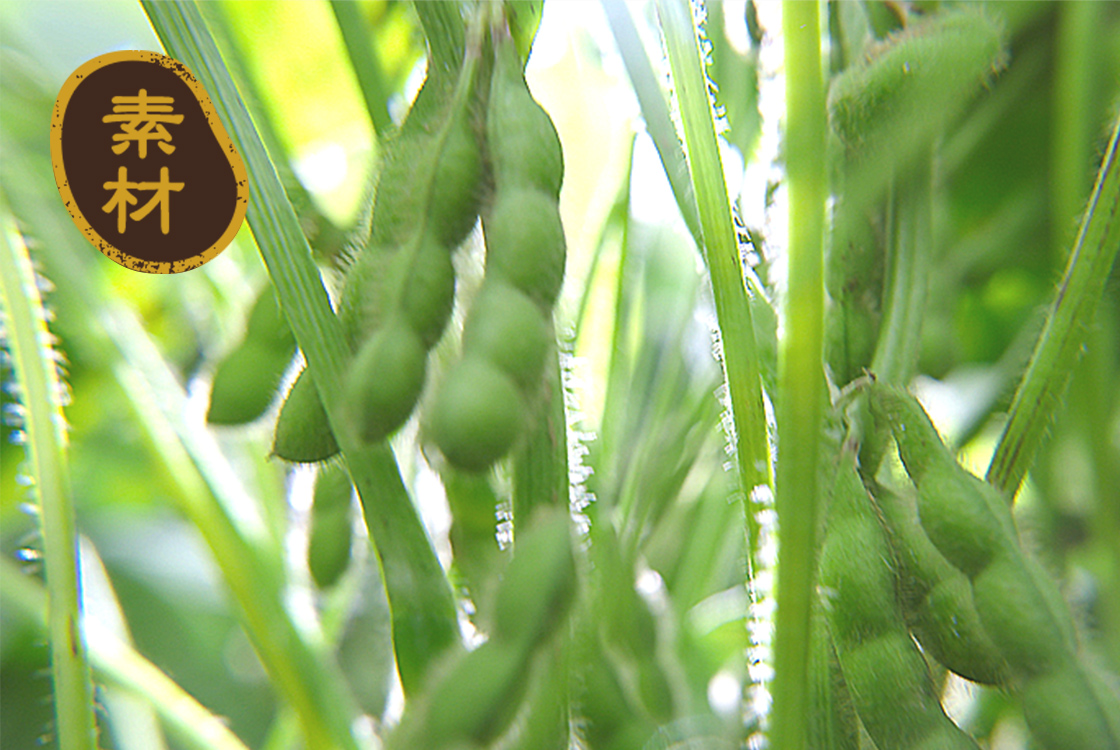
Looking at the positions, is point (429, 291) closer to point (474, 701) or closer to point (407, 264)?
point (407, 264)

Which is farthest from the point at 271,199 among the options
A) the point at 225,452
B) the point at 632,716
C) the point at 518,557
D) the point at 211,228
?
the point at 225,452

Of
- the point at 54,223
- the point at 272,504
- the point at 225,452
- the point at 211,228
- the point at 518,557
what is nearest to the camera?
the point at 518,557

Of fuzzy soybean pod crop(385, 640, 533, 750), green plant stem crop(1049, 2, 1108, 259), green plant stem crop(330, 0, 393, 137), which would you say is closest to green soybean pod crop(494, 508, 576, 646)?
fuzzy soybean pod crop(385, 640, 533, 750)

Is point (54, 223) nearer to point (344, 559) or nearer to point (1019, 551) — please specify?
point (344, 559)

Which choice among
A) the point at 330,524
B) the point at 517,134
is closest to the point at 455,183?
the point at 517,134

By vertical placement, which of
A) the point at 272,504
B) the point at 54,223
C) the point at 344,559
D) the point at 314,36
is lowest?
the point at 344,559

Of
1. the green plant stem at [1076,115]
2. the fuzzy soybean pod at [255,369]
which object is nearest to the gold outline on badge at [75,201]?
the fuzzy soybean pod at [255,369]

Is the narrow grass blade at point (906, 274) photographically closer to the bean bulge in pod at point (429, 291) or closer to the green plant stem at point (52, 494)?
the bean bulge in pod at point (429, 291)
